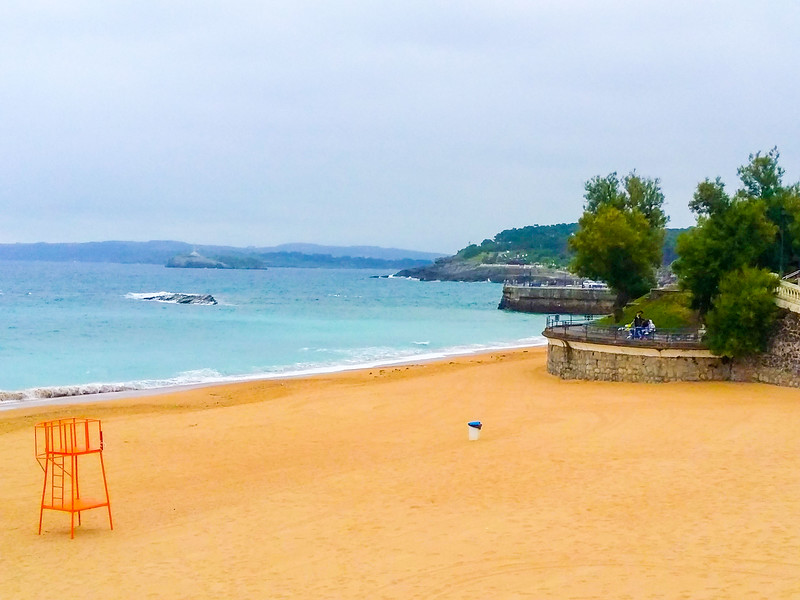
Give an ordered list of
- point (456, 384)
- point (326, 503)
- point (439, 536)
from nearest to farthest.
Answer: point (439, 536), point (326, 503), point (456, 384)

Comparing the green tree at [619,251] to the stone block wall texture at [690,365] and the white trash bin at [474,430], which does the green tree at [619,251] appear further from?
the white trash bin at [474,430]

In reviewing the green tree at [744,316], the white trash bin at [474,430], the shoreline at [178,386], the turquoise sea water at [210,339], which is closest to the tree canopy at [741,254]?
the green tree at [744,316]

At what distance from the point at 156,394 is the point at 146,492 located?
50.3ft

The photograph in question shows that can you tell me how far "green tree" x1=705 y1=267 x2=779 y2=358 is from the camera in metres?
24.5

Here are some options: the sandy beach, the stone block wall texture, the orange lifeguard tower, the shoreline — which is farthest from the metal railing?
the orange lifeguard tower

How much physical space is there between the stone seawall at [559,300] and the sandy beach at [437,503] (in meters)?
59.9

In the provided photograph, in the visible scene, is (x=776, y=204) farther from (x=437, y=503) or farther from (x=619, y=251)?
(x=437, y=503)

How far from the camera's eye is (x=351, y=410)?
79.7 ft

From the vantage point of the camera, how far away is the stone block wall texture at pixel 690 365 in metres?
24.4

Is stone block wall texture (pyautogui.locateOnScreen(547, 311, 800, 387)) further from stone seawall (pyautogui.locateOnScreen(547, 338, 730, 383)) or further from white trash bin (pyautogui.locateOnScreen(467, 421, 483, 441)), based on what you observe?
white trash bin (pyautogui.locateOnScreen(467, 421, 483, 441))

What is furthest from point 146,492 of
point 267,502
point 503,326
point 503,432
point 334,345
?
point 503,326

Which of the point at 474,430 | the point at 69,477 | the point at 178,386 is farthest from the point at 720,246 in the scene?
the point at 69,477

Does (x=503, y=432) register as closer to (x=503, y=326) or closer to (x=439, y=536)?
(x=439, y=536)

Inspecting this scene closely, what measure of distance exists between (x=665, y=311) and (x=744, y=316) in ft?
29.4
